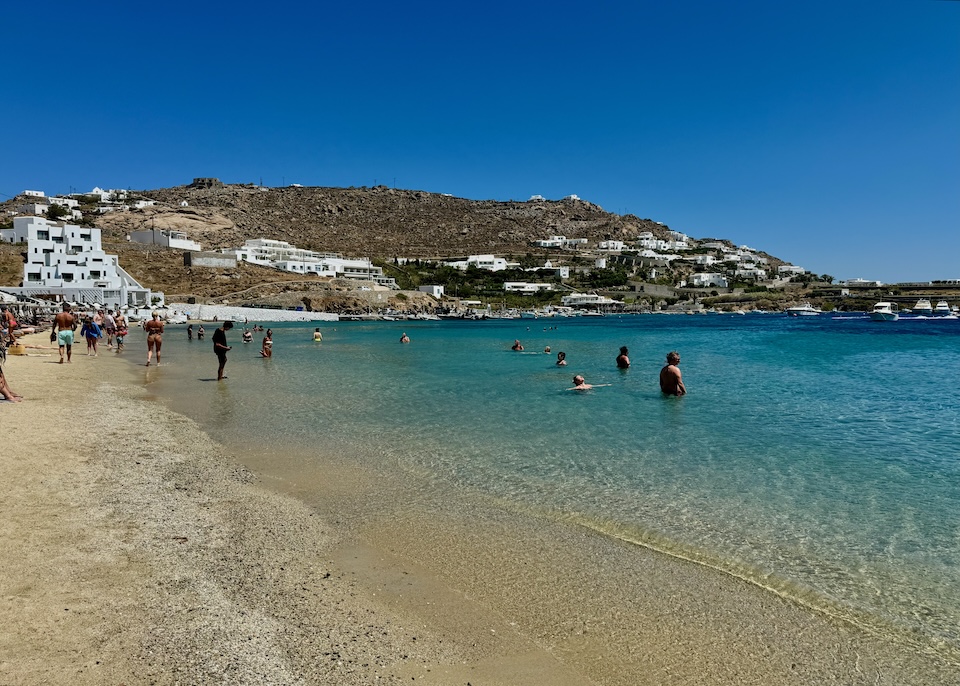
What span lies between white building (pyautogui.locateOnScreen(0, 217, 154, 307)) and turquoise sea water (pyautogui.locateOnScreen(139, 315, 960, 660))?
162 feet

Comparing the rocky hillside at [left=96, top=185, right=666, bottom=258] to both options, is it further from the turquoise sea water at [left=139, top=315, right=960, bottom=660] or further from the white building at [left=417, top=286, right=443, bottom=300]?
the turquoise sea water at [left=139, top=315, right=960, bottom=660]

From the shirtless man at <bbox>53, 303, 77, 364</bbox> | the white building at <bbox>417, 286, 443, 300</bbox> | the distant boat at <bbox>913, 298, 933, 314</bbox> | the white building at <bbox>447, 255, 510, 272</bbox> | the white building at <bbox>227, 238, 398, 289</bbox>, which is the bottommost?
the shirtless man at <bbox>53, 303, 77, 364</bbox>

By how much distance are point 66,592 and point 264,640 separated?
5.11 feet

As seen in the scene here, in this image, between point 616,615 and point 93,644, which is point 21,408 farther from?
point 616,615

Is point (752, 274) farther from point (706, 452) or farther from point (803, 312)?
point (706, 452)

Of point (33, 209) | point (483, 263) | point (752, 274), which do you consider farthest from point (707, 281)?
point (33, 209)

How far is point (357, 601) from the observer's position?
175 inches

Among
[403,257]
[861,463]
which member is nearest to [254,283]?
[403,257]

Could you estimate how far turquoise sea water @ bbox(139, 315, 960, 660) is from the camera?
5.33 m

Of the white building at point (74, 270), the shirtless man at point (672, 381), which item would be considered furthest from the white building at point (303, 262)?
the shirtless man at point (672, 381)

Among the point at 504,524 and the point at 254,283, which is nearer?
the point at 504,524

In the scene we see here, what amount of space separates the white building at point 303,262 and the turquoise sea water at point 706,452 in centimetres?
8522

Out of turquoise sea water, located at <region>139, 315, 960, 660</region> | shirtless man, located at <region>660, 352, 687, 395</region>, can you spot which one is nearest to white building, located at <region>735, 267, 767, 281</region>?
turquoise sea water, located at <region>139, 315, 960, 660</region>

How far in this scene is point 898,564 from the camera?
5.34m
